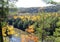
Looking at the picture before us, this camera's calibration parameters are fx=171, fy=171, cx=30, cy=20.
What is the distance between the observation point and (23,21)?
1.82 meters

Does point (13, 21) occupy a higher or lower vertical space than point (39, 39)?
higher

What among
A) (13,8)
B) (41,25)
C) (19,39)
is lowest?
(19,39)

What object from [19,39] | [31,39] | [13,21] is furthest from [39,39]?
[13,21]

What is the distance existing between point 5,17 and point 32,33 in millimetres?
335

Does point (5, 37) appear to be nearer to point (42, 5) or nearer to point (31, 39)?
point (31, 39)

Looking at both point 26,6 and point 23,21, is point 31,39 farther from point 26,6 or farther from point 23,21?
point 26,6

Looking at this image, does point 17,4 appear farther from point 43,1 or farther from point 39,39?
point 39,39

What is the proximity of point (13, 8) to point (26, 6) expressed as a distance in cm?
14

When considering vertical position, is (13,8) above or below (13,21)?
above

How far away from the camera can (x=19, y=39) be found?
5.89 feet

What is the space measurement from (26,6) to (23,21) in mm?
163

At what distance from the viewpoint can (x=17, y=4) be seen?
5.95ft

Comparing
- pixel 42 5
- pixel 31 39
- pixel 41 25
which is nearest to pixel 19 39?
pixel 31 39

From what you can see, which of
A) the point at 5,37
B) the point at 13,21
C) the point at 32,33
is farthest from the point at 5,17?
the point at 32,33
